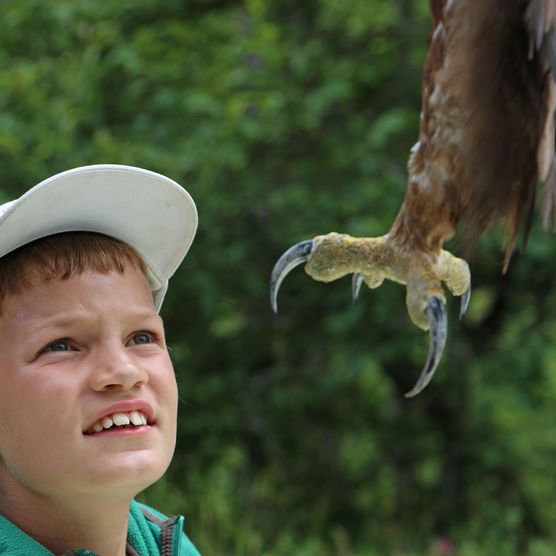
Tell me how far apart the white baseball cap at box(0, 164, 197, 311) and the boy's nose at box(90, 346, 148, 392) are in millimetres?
185

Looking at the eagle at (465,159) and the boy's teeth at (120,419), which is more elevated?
the eagle at (465,159)

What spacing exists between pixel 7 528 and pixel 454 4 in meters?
1.02

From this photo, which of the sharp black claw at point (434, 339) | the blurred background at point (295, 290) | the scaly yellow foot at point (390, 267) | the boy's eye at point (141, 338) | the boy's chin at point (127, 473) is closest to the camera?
the boy's chin at point (127, 473)

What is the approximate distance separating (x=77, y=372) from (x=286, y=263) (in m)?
0.60

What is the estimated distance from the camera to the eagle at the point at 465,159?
5.37 ft

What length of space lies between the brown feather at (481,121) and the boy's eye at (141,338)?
0.60 meters

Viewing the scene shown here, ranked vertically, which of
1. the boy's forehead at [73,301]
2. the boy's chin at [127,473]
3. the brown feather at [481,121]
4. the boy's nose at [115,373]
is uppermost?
the brown feather at [481,121]

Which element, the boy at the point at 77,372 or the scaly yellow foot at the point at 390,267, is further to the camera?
the scaly yellow foot at the point at 390,267

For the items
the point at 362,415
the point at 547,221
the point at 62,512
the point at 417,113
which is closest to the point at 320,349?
the point at 362,415

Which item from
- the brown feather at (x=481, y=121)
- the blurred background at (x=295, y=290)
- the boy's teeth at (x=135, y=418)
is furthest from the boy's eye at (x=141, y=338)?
the blurred background at (x=295, y=290)

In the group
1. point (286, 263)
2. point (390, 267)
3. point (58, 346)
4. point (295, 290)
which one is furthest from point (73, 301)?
point (295, 290)

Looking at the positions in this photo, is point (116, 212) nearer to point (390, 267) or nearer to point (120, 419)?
point (120, 419)

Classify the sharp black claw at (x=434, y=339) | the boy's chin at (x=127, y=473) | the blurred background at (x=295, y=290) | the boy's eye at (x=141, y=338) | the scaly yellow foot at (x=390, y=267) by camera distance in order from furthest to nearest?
the blurred background at (x=295, y=290), the scaly yellow foot at (x=390, y=267), the sharp black claw at (x=434, y=339), the boy's eye at (x=141, y=338), the boy's chin at (x=127, y=473)

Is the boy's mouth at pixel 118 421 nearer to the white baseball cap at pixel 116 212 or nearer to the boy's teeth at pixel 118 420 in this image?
the boy's teeth at pixel 118 420
